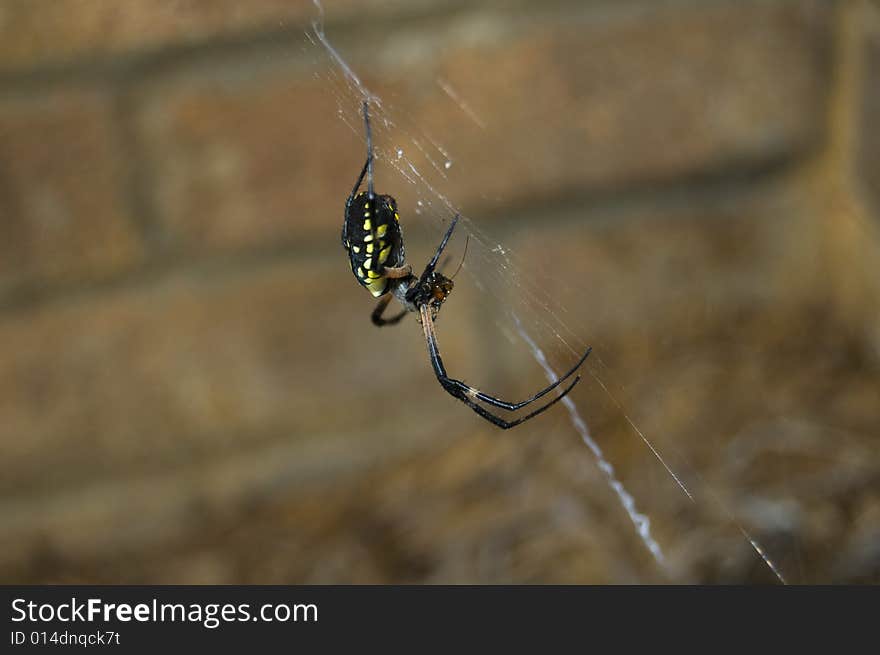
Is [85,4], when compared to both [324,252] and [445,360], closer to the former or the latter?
[324,252]


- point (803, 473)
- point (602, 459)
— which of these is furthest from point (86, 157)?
point (803, 473)

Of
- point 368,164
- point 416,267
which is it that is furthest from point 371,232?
point 416,267

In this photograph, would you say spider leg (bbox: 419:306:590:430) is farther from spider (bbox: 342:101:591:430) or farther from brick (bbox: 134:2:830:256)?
brick (bbox: 134:2:830:256)

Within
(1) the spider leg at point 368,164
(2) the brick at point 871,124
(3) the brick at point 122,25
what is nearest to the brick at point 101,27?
(3) the brick at point 122,25

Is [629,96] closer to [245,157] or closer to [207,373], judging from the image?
[245,157]

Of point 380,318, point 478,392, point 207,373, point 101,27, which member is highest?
point 101,27

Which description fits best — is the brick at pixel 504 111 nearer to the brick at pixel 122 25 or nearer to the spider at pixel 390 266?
the brick at pixel 122 25

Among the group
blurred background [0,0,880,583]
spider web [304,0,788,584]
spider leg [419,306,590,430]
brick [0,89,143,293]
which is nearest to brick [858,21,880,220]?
blurred background [0,0,880,583]
